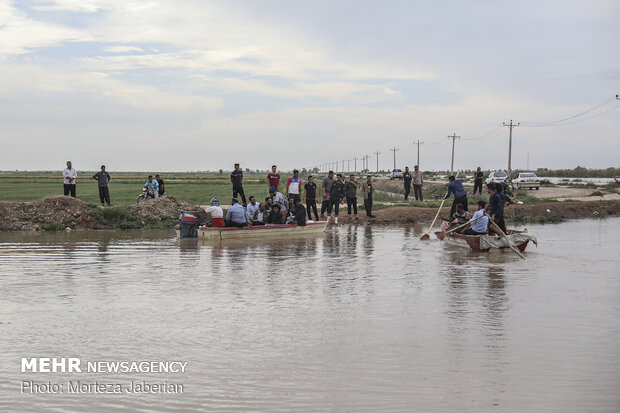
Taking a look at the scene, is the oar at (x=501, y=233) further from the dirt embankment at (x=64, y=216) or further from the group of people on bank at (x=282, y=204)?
the dirt embankment at (x=64, y=216)

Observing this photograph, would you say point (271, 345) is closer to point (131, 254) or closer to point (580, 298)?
point (580, 298)

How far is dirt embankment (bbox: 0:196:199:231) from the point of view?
1008 inches

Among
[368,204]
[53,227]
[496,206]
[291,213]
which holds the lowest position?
[53,227]

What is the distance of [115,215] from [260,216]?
24.6 feet

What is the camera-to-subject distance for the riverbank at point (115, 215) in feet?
84.7

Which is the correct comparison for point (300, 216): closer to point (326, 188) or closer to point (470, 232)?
point (326, 188)

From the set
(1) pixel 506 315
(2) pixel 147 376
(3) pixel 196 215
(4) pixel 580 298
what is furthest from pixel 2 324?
(3) pixel 196 215

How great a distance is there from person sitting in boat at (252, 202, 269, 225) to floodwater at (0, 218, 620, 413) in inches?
146

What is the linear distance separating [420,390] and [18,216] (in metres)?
22.9

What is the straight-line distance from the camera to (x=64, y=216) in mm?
26156

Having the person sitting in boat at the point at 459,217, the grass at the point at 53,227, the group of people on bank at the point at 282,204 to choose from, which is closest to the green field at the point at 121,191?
the grass at the point at 53,227

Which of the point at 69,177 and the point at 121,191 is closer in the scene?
the point at 69,177

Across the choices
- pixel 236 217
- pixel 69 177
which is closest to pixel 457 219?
pixel 236 217

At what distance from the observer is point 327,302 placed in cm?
1182
